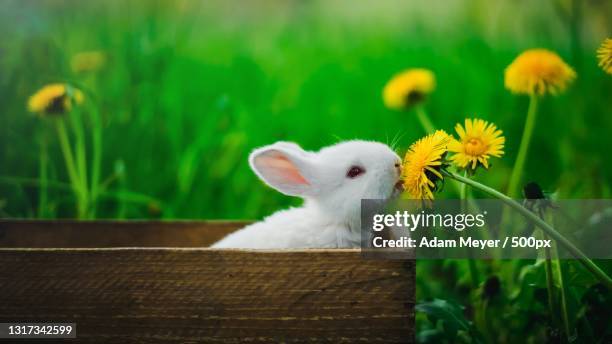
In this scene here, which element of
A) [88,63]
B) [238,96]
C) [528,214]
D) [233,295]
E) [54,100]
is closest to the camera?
[528,214]

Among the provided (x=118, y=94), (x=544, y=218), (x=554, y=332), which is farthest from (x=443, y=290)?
(x=118, y=94)

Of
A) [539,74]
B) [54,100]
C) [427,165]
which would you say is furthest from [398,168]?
[54,100]

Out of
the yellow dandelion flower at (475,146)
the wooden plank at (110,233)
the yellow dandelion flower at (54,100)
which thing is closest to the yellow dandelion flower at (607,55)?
the yellow dandelion flower at (475,146)

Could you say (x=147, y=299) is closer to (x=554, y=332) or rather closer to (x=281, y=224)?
(x=281, y=224)

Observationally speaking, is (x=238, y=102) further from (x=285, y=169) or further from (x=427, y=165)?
(x=427, y=165)

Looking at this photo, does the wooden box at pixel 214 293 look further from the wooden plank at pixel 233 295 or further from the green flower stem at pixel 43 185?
the green flower stem at pixel 43 185

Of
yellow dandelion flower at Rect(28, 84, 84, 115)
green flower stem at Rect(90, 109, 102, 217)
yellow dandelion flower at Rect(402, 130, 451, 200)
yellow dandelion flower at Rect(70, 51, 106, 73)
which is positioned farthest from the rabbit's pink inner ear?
yellow dandelion flower at Rect(70, 51, 106, 73)
